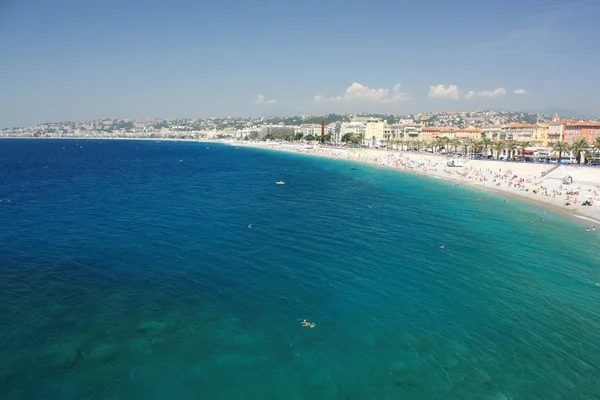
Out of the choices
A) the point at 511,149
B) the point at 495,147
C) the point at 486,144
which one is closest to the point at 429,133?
the point at 486,144

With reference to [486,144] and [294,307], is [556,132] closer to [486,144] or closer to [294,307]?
[486,144]

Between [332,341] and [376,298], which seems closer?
[332,341]

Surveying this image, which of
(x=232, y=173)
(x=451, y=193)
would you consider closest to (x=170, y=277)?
(x=451, y=193)

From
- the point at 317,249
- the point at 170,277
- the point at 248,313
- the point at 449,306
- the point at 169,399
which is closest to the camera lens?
the point at 169,399

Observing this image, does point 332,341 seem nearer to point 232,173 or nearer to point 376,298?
point 376,298

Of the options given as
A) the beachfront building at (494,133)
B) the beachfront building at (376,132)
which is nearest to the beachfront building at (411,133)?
the beachfront building at (376,132)

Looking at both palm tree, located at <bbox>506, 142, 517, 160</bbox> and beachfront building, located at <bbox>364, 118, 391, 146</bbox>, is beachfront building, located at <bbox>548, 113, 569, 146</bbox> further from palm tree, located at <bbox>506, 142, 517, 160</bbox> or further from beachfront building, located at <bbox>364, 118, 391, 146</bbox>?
beachfront building, located at <bbox>364, 118, 391, 146</bbox>

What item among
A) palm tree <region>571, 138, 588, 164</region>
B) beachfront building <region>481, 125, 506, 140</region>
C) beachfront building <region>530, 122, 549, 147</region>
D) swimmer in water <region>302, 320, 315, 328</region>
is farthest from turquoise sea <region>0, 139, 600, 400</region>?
beachfront building <region>481, 125, 506, 140</region>
